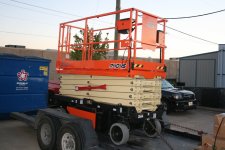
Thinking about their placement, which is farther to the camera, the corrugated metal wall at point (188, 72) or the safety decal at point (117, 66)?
the corrugated metal wall at point (188, 72)

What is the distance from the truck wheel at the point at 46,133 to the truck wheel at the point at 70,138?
0.27 meters

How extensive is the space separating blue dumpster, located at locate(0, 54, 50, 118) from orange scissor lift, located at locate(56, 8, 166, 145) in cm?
213

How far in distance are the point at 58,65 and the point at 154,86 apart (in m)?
2.90

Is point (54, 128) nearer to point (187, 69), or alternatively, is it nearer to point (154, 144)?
point (154, 144)

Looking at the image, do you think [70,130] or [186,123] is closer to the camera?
[70,130]

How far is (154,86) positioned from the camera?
6387 mm

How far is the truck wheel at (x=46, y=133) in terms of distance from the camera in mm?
6051

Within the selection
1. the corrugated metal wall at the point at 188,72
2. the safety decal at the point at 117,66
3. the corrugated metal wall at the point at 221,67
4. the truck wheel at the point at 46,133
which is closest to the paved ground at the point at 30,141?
the truck wheel at the point at 46,133

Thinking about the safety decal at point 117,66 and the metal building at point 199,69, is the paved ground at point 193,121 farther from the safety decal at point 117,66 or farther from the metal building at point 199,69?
the metal building at point 199,69

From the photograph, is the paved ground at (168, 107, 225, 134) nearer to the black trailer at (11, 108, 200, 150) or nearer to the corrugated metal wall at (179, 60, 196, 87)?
the black trailer at (11, 108, 200, 150)

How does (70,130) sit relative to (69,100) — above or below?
below

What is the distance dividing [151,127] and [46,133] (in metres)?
2.53

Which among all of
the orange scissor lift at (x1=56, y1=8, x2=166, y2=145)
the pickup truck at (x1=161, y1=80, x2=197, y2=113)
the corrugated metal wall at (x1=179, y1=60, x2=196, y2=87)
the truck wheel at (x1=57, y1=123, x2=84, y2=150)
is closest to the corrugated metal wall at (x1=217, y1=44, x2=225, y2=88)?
the corrugated metal wall at (x1=179, y1=60, x2=196, y2=87)

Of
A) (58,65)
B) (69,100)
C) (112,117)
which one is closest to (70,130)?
(112,117)
